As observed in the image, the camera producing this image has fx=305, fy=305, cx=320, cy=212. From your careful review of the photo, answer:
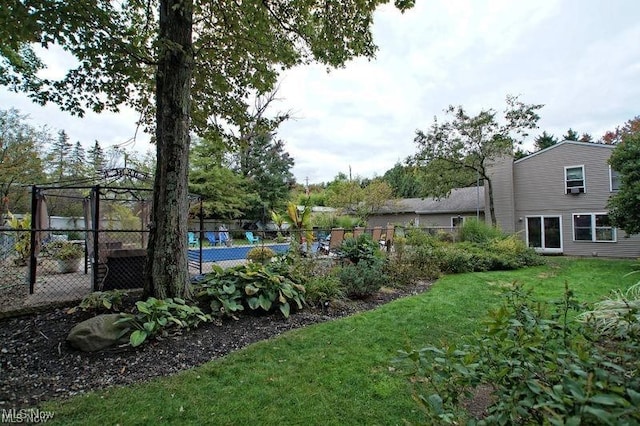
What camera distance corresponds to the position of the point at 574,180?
1461cm

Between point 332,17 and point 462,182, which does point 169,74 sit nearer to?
point 332,17

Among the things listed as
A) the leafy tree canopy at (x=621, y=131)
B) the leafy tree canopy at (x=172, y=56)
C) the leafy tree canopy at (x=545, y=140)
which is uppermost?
the leafy tree canopy at (x=545, y=140)

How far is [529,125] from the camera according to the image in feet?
49.7

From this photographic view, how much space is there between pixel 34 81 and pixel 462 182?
17.4m

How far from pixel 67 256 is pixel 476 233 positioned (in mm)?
13605

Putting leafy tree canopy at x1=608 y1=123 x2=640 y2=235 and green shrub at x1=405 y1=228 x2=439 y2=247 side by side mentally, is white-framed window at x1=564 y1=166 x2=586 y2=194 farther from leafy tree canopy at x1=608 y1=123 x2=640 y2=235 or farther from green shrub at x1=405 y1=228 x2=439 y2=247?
green shrub at x1=405 y1=228 x2=439 y2=247

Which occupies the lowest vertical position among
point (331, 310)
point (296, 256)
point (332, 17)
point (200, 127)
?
point (331, 310)

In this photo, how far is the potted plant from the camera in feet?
22.9

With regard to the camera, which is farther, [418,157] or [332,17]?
[418,157]

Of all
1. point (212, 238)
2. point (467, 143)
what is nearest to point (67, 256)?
point (212, 238)

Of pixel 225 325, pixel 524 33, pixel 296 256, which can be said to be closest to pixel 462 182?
pixel 524 33

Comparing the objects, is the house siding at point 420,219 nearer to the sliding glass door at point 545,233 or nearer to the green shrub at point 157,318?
the sliding glass door at point 545,233

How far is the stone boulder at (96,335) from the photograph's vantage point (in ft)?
10.3

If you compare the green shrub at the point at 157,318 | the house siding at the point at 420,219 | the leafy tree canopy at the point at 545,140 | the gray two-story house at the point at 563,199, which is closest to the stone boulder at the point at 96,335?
the green shrub at the point at 157,318
